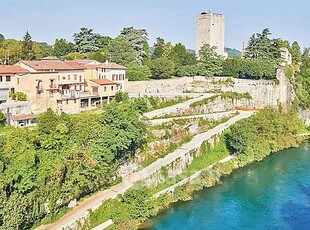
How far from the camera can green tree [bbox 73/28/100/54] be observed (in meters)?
38.9

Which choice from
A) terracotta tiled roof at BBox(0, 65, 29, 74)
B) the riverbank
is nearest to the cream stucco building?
terracotta tiled roof at BBox(0, 65, 29, 74)

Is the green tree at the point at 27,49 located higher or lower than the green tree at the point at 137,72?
higher

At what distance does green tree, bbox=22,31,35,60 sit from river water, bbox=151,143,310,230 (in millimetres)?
17420

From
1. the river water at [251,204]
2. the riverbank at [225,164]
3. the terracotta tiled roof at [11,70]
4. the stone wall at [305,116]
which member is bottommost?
the river water at [251,204]

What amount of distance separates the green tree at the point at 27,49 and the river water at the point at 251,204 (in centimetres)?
1742

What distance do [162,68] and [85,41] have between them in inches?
368

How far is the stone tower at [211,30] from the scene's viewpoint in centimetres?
4297

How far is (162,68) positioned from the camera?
112 feet

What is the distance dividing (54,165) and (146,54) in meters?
24.8

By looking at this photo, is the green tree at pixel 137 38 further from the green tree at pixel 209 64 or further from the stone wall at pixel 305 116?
the stone wall at pixel 305 116

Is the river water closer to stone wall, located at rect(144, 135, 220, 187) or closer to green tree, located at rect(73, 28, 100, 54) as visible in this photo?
stone wall, located at rect(144, 135, 220, 187)

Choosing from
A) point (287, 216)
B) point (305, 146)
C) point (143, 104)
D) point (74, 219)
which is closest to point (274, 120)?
point (305, 146)

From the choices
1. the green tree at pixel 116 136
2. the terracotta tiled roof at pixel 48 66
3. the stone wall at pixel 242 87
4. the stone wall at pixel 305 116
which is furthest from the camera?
the stone wall at pixel 305 116

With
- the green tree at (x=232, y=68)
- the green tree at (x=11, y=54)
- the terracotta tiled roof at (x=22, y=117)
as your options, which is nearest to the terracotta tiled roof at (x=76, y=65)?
the green tree at (x=11, y=54)
